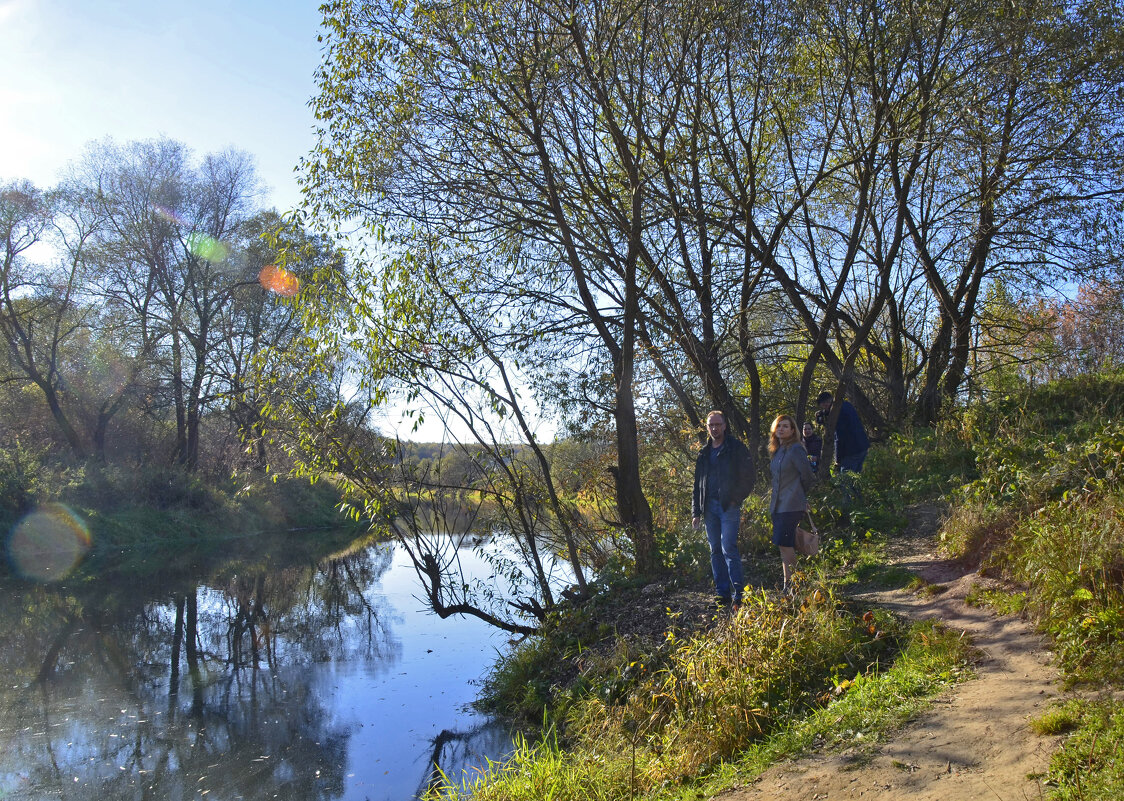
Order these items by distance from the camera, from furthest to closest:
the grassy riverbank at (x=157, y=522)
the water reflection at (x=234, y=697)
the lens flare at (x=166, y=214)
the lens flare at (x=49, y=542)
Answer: the lens flare at (x=166, y=214), the grassy riverbank at (x=157, y=522), the lens flare at (x=49, y=542), the water reflection at (x=234, y=697)

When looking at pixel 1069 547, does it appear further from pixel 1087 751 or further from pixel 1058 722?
pixel 1087 751

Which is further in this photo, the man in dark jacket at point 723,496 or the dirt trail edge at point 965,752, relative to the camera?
the man in dark jacket at point 723,496

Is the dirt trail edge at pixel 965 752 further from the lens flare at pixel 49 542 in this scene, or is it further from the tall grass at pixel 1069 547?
the lens flare at pixel 49 542

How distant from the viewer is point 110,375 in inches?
1134

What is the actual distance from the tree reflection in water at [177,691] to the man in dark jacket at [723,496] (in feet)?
12.8

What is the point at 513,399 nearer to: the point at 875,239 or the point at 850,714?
the point at 850,714

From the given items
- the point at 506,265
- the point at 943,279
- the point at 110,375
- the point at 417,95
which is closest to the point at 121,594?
the point at 506,265

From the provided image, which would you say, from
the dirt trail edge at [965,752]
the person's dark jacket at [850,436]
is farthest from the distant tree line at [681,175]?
the dirt trail edge at [965,752]

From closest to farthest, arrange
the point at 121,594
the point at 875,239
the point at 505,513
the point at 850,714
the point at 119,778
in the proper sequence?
the point at 850,714, the point at 119,778, the point at 505,513, the point at 875,239, the point at 121,594

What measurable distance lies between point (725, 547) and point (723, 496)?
478mm

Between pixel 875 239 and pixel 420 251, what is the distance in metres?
8.17

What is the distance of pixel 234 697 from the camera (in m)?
9.48

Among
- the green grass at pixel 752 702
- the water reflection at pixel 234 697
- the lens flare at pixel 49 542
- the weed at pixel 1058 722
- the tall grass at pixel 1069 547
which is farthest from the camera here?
the lens flare at pixel 49 542

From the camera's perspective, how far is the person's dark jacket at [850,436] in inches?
427
